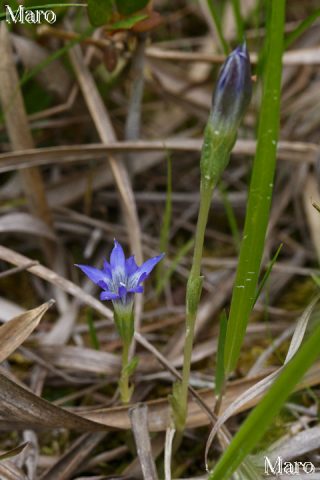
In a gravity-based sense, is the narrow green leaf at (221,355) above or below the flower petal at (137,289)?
below

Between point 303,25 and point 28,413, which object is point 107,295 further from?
point 303,25

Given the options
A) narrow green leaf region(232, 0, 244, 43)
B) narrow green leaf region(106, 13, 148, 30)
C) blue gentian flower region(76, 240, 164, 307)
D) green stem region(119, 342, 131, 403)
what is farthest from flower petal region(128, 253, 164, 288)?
narrow green leaf region(232, 0, 244, 43)

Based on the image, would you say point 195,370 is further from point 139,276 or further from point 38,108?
point 38,108

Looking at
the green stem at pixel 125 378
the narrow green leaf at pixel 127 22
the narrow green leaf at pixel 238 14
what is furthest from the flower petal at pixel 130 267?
the narrow green leaf at pixel 238 14

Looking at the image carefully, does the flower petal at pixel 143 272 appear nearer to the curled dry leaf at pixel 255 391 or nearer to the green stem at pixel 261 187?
the green stem at pixel 261 187

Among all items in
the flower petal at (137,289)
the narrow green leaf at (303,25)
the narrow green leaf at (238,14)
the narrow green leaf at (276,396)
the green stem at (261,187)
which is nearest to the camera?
the narrow green leaf at (276,396)

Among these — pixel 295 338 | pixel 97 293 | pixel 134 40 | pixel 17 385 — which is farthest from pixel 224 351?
pixel 134 40
